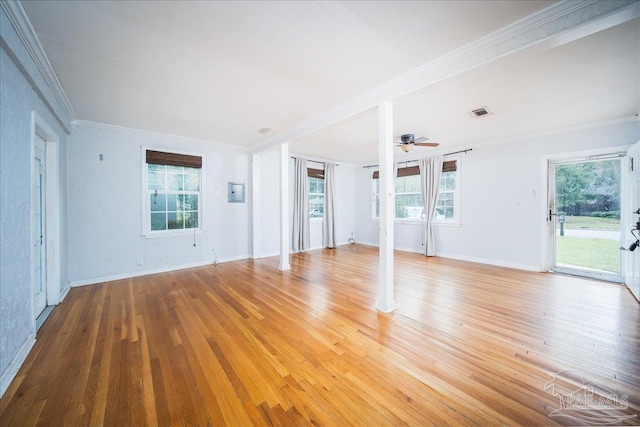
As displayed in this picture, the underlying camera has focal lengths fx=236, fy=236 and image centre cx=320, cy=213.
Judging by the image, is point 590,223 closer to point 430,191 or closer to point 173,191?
point 430,191

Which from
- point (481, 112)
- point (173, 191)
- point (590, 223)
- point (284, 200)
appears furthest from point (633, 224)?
point (173, 191)

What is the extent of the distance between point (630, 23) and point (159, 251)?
6.29 m

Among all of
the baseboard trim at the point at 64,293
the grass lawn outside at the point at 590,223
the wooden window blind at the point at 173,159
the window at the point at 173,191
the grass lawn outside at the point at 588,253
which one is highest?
the wooden window blind at the point at 173,159

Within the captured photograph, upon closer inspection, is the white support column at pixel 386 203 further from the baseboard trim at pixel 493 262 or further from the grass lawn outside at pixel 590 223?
the grass lawn outside at pixel 590 223

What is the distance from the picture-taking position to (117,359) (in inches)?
75.0

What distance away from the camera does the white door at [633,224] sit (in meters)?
3.01

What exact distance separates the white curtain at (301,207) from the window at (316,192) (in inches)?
14.8

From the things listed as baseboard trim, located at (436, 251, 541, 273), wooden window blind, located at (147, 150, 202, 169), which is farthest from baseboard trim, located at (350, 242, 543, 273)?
wooden window blind, located at (147, 150, 202, 169)

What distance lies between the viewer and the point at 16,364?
1787 mm

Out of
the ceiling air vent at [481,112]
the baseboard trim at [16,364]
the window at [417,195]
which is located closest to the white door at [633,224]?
the ceiling air vent at [481,112]

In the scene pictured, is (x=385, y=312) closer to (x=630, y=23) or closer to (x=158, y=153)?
(x=630, y=23)

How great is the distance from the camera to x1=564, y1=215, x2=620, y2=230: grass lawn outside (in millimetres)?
3855

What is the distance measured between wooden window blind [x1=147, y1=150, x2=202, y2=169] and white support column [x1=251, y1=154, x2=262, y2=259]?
1125 millimetres

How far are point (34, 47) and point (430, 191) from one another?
6390 mm
